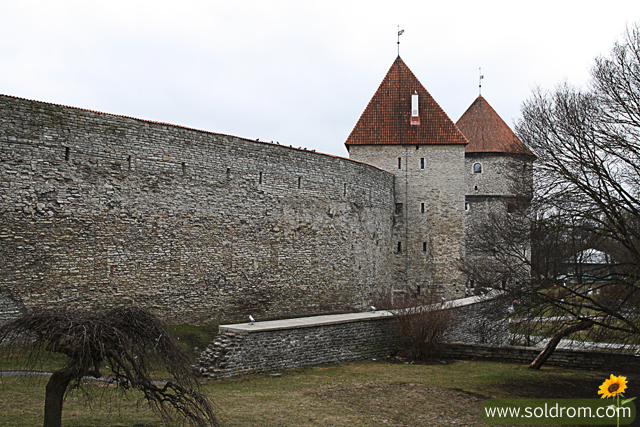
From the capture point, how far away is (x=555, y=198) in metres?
9.91

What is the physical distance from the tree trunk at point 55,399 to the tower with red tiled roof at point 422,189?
1756 centimetres

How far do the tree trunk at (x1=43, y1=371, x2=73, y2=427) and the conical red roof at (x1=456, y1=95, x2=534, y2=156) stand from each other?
25.5 meters

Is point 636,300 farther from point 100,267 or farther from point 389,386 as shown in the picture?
point 100,267

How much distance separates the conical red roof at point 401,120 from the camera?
75.0ft

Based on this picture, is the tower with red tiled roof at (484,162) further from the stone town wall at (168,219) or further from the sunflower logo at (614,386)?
the sunflower logo at (614,386)

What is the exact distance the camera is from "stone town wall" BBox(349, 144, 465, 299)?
22.4 metres

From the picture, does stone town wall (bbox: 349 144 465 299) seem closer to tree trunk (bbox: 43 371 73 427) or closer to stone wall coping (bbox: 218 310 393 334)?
stone wall coping (bbox: 218 310 393 334)

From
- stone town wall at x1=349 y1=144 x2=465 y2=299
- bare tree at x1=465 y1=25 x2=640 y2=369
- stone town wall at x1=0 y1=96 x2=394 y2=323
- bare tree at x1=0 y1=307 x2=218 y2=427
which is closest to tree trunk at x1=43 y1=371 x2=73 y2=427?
bare tree at x1=0 y1=307 x2=218 y2=427

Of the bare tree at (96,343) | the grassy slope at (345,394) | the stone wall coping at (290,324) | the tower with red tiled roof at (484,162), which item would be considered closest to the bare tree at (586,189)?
the grassy slope at (345,394)


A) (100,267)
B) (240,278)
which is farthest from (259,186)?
(100,267)

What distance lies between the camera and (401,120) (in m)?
23.2

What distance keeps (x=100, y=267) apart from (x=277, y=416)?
20.5ft

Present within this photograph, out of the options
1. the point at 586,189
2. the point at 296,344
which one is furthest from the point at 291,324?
the point at 586,189

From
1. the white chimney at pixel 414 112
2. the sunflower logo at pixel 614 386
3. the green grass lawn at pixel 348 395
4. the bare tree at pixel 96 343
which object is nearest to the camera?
the sunflower logo at pixel 614 386
